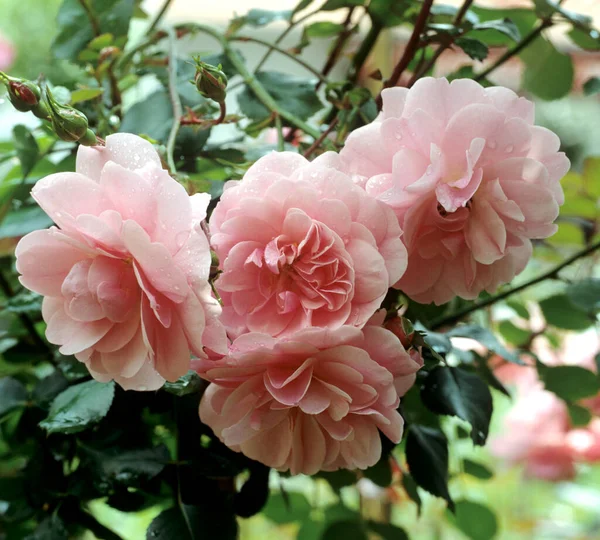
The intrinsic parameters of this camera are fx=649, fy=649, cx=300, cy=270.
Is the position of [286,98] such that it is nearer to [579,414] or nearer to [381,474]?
[381,474]

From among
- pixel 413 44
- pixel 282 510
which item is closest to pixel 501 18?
pixel 413 44

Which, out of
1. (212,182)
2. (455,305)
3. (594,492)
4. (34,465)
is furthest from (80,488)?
(594,492)

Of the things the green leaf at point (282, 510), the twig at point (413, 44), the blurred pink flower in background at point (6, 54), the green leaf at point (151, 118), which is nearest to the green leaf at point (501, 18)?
the twig at point (413, 44)

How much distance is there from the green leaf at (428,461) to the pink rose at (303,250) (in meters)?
0.17

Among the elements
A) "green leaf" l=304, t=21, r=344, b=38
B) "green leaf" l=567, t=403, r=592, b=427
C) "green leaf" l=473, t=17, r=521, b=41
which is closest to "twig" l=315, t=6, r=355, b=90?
"green leaf" l=304, t=21, r=344, b=38

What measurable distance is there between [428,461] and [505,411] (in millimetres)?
850

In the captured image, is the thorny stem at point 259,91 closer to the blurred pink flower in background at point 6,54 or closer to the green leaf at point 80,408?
the green leaf at point 80,408

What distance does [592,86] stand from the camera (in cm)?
45

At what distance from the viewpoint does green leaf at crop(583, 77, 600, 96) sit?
45 centimetres

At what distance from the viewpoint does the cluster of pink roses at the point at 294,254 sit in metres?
0.22

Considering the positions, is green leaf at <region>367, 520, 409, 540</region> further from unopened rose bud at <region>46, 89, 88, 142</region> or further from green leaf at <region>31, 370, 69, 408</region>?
unopened rose bud at <region>46, 89, 88, 142</region>

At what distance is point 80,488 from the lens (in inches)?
14.0

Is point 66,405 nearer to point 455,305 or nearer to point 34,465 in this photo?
point 34,465

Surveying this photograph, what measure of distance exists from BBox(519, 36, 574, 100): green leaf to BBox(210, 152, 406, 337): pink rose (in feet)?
1.06
